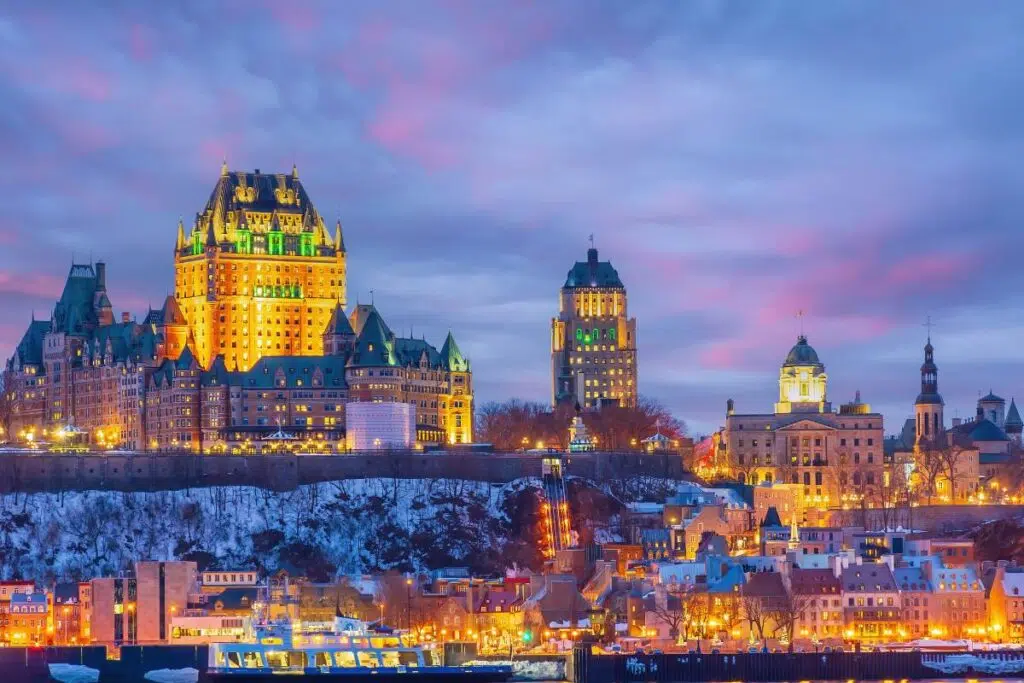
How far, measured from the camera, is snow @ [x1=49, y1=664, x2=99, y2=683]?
481 ft

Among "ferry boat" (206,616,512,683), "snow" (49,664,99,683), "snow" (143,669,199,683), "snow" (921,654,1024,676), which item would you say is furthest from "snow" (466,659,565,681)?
"snow" (49,664,99,683)

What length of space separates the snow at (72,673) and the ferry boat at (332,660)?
6.72 meters

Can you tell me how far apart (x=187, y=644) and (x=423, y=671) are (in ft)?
56.2

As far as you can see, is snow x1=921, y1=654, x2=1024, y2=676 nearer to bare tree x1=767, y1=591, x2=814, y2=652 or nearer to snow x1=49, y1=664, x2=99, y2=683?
bare tree x1=767, y1=591, x2=814, y2=652

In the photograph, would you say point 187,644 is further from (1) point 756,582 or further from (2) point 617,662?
(1) point 756,582

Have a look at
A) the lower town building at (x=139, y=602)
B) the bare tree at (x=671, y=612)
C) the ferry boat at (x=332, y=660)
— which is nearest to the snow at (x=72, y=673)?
the ferry boat at (x=332, y=660)

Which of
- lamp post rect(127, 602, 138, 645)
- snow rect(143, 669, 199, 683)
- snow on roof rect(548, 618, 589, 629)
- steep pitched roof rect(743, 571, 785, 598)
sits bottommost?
snow rect(143, 669, 199, 683)

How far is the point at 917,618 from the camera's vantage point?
169625mm

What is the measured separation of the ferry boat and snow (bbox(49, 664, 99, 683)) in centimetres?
672

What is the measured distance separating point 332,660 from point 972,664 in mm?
35374

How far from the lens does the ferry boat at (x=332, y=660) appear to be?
144125 mm

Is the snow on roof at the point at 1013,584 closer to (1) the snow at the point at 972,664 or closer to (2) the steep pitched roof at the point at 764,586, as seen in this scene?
(2) the steep pitched roof at the point at 764,586

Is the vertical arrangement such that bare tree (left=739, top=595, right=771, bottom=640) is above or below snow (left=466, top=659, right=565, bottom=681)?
above

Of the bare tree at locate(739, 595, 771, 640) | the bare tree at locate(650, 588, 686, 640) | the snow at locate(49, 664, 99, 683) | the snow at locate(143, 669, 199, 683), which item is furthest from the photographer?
the bare tree at locate(739, 595, 771, 640)
